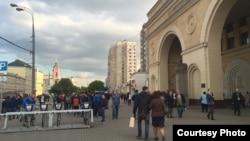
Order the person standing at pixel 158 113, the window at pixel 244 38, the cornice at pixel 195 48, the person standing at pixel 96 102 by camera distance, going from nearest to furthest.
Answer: the person standing at pixel 158 113 → the person standing at pixel 96 102 → the cornice at pixel 195 48 → the window at pixel 244 38

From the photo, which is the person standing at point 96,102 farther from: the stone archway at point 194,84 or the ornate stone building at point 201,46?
the stone archway at point 194,84

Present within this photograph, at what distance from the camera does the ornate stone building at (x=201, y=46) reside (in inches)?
1089

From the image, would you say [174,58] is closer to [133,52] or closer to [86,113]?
[86,113]

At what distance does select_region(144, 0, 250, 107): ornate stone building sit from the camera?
27.7 m

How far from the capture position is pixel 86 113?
17.2 metres

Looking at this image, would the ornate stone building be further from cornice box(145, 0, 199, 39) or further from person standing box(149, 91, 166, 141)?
person standing box(149, 91, 166, 141)

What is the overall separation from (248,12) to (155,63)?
15556mm

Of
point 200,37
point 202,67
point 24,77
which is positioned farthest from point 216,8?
point 24,77

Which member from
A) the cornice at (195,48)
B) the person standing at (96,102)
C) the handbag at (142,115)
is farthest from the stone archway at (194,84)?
the handbag at (142,115)

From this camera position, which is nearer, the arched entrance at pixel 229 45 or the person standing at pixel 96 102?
the person standing at pixel 96 102

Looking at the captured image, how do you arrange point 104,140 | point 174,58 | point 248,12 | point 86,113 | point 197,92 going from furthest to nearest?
point 174,58 → point 248,12 → point 197,92 → point 86,113 → point 104,140

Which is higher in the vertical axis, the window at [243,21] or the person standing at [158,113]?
the window at [243,21]

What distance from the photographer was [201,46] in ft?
94.0

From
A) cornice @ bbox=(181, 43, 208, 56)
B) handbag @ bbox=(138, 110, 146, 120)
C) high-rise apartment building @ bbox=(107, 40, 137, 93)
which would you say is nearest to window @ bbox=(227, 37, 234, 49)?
cornice @ bbox=(181, 43, 208, 56)
